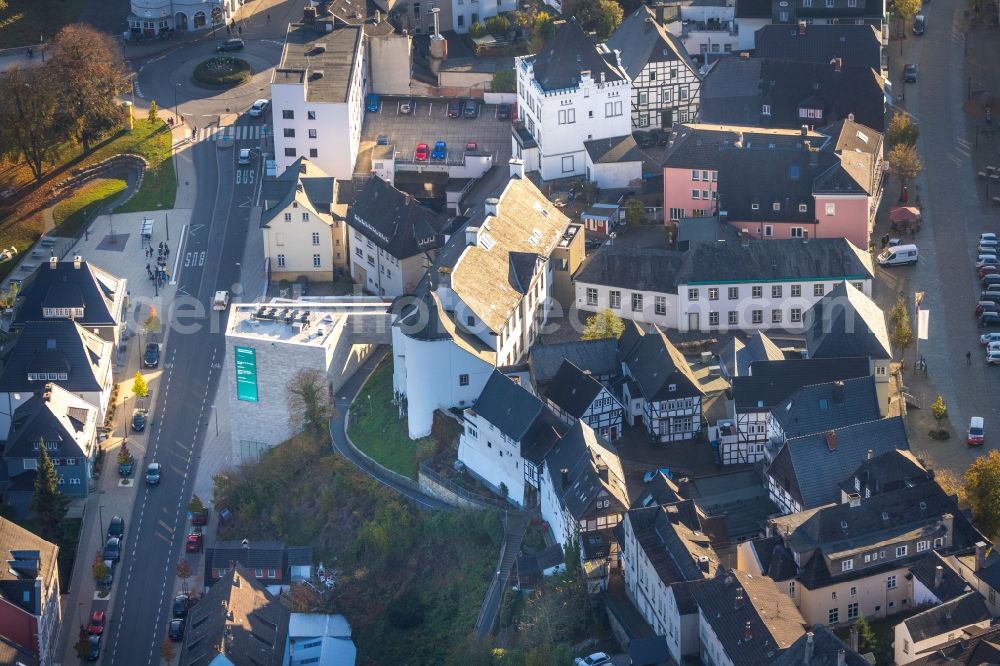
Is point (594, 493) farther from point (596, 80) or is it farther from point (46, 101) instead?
point (46, 101)

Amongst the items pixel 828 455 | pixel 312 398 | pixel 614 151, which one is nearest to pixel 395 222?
pixel 312 398

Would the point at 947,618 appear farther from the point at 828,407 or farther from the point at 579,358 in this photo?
the point at 579,358

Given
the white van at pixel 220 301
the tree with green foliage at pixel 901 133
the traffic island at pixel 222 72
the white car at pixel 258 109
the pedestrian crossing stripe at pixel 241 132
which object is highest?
the tree with green foliage at pixel 901 133

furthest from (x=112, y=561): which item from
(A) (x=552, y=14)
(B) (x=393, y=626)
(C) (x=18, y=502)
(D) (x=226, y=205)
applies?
(A) (x=552, y=14)

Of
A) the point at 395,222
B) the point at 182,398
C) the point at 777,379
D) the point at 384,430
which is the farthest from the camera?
the point at 395,222

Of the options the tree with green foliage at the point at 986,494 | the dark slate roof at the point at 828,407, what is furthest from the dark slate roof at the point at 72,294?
the tree with green foliage at the point at 986,494

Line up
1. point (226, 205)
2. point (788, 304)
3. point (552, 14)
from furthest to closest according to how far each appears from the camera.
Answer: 1. point (552, 14)
2. point (226, 205)
3. point (788, 304)

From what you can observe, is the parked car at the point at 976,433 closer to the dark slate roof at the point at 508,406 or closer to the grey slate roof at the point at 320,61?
the dark slate roof at the point at 508,406
